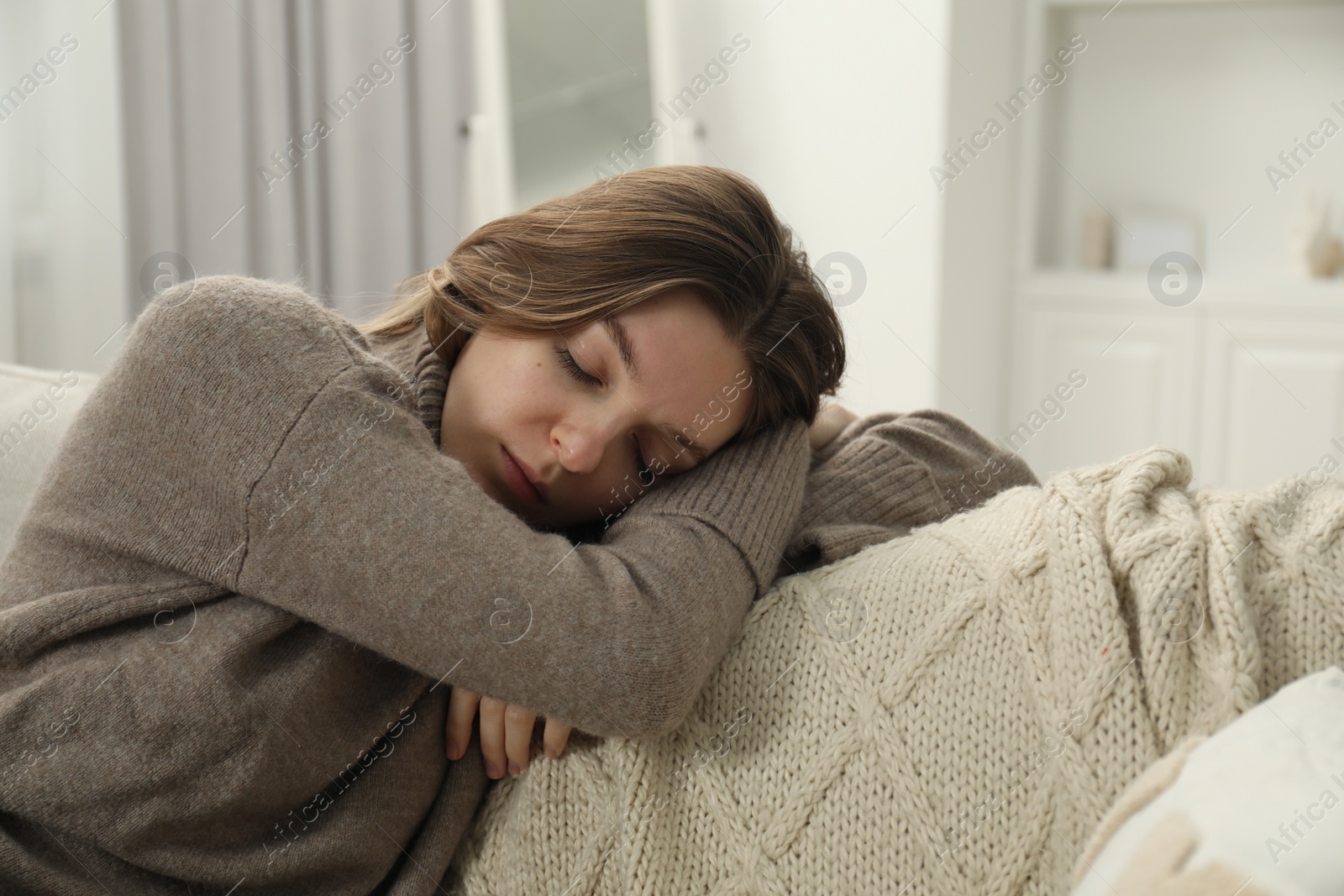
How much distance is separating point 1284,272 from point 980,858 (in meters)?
2.89

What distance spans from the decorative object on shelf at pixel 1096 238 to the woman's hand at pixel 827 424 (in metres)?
2.25

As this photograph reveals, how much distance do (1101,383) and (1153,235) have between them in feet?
1.55

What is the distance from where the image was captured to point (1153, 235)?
10.7ft

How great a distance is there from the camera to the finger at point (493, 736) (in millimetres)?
920

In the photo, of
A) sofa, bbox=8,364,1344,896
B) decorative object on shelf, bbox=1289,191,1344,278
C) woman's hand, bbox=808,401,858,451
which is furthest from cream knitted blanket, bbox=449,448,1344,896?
decorative object on shelf, bbox=1289,191,1344,278

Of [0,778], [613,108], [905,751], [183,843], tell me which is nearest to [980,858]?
[905,751]

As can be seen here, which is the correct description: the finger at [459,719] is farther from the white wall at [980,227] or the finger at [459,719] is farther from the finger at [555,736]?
the white wall at [980,227]

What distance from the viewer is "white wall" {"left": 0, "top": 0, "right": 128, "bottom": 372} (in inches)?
84.8

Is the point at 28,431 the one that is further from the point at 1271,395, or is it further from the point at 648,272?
the point at 1271,395

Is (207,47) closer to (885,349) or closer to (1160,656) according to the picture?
(885,349)

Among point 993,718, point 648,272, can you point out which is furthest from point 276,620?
point 993,718

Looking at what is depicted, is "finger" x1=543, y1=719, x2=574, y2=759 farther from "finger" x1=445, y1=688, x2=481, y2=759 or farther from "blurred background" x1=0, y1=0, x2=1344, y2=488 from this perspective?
"blurred background" x1=0, y1=0, x2=1344, y2=488

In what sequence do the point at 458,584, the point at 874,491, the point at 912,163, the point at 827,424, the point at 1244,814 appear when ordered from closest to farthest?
the point at 1244,814, the point at 458,584, the point at 874,491, the point at 827,424, the point at 912,163

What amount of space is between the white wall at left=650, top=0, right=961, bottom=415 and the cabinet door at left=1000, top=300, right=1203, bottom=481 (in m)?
0.34
